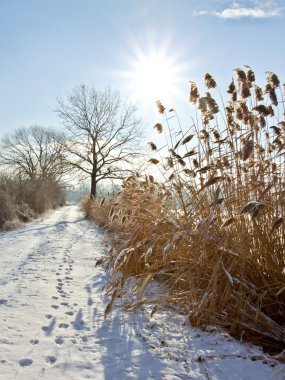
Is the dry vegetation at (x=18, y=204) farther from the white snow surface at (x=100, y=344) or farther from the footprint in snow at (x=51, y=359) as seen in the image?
the footprint in snow at (x=51, y=359)

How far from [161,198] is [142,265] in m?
0.83

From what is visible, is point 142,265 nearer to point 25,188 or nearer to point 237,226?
point 237,226

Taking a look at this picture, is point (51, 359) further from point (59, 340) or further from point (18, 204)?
point (18, 204)

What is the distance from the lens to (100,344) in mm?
2275

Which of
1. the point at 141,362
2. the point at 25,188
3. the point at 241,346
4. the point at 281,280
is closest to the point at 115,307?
the point at 141,362

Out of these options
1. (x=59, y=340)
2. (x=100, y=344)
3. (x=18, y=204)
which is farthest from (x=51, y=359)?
(x=18, y=204)

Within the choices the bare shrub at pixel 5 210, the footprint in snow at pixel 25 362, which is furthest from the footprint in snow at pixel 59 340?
the bare shrub at pixel 5 210

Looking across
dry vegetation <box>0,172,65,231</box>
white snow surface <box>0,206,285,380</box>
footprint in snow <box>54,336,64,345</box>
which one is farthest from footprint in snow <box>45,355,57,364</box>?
dry vegetation <box>0,172,65,231</box>

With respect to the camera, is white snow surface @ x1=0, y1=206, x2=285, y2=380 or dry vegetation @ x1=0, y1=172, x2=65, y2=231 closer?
white snow surface @ x1=0, y1=206, x2=285, y2=380

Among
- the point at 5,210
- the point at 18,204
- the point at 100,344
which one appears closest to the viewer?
the point at 100,344

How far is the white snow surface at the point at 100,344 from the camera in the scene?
190 cm

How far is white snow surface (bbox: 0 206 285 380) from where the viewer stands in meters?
1.90

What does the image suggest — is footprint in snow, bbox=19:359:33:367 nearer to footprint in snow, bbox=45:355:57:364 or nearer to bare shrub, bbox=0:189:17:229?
footprint in snow, bbox=45:355:57:364

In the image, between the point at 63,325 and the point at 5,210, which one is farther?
the point at 5,210
